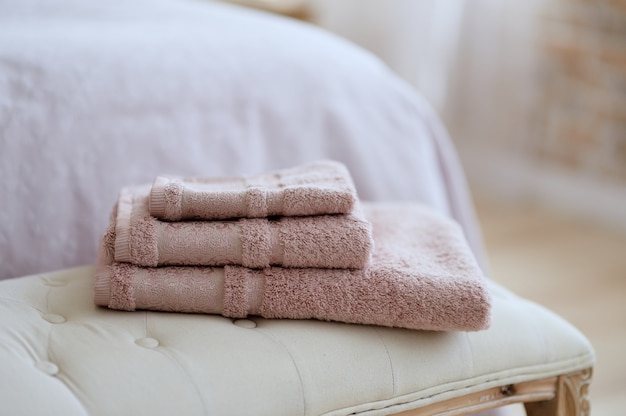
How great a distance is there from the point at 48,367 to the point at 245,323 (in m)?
0.22

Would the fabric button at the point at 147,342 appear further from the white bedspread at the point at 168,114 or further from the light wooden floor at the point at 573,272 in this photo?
the light wooden floor at the point at 573,272

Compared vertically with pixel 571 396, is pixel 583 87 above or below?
above

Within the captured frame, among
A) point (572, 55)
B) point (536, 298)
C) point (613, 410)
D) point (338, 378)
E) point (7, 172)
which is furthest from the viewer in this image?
point (572, 55)

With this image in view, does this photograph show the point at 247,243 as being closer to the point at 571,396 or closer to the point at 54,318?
the point at 54,318

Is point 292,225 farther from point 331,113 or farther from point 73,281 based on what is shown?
point 331,113

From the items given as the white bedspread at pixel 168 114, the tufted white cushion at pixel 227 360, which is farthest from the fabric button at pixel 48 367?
the white bedspread at pixel 168 114

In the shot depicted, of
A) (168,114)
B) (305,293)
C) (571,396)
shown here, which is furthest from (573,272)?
(305,293)

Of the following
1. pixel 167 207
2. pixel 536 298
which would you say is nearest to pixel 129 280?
pixel 167 207

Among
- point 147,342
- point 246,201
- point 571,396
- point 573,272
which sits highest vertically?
point 246,201

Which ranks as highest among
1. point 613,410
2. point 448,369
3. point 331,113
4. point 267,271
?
point 331,113

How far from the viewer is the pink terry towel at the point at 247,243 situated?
36.5 inches

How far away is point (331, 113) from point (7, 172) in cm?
55

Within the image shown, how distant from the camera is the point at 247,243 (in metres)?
0.92

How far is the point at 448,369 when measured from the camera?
0.97 meters
